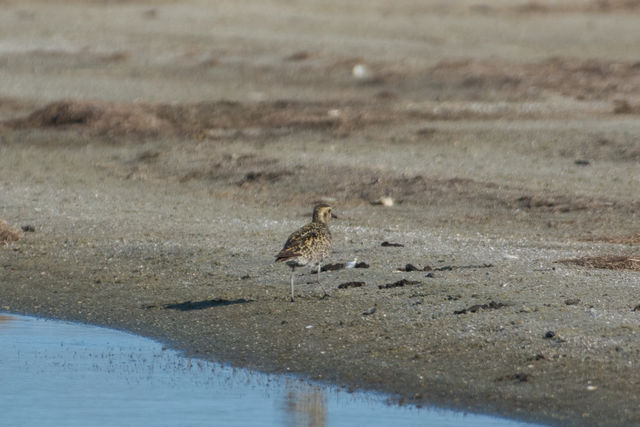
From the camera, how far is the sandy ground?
30.1 feet

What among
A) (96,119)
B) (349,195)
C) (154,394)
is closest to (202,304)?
(154,394)

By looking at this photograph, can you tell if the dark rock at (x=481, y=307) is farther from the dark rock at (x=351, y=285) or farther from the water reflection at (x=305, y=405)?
the water reflection at (x=305, y=405)

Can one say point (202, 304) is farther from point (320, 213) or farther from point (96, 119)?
point (96, 119)

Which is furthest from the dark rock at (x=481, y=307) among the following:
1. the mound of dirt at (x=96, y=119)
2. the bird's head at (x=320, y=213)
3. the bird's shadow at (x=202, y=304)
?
the mound of dirt at (x=96, y=119)

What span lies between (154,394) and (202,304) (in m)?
2.23

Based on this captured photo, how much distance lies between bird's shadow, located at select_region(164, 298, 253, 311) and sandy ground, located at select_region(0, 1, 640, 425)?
0.05 meters

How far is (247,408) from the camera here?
8398mm

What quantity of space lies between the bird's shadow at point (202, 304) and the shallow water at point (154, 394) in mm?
758

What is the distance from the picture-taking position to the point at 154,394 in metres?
8.85

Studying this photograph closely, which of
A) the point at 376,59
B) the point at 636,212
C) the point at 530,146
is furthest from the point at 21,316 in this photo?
the point at 376,59

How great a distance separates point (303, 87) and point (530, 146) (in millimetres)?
8634

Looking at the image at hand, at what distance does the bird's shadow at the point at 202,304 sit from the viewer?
1093 centimetres

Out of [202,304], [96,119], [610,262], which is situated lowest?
[96,119]

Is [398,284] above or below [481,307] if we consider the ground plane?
below
